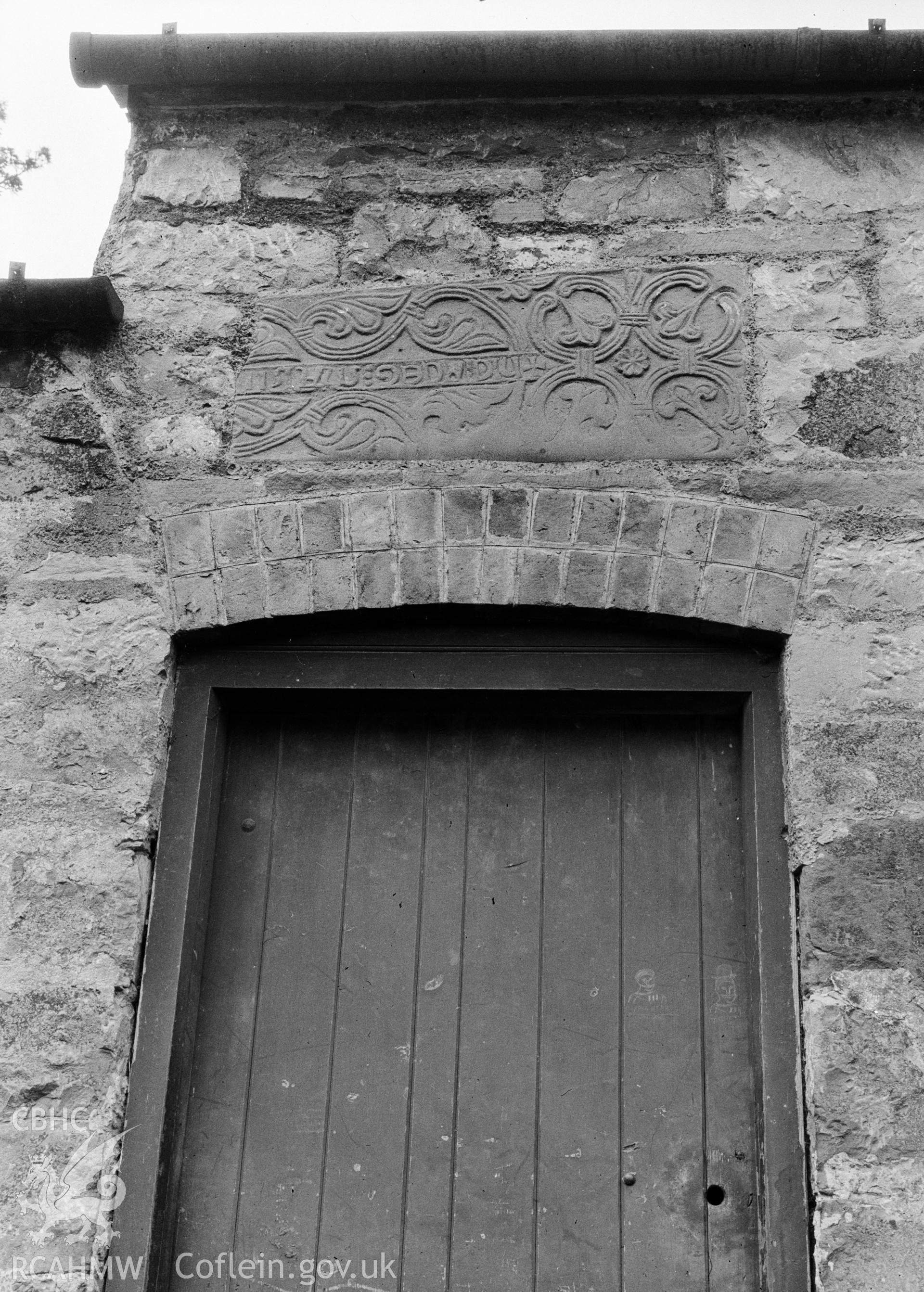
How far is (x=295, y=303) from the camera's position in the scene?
9.61ft

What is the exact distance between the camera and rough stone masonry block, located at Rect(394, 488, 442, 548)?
2711mm

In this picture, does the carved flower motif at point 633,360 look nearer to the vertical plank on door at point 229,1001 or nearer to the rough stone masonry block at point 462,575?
the rough stone masonry block at point 462,575

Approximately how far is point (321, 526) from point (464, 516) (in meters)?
0.32

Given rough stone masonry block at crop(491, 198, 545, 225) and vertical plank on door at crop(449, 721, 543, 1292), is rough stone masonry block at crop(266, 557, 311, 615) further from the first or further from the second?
rough stone masonry block at crop(491, 198, 545, 225)

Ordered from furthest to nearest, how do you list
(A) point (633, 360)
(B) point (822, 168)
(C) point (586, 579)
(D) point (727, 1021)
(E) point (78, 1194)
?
(B) point (822, 168) < (A) point (633, 360) < (C) point (586, 579) < (D) point (727, 1021) < (E) point (78, 1194)

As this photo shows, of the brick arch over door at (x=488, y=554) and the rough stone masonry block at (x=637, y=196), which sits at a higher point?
the rough stone masonry block at (x=637, y=196)

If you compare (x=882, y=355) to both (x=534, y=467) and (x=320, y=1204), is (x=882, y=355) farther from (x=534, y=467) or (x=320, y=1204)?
(x=320, y=1204)

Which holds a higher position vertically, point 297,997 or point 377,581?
point 377,581

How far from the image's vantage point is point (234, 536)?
2.74 meters

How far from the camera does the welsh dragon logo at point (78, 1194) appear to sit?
2.30 meters

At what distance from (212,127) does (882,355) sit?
174cm

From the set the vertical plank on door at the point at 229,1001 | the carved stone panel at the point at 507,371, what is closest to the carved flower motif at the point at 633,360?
the carved stone panel at the point at 507,371

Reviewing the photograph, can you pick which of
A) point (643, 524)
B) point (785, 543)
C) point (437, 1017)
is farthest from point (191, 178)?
point (437, 1017)

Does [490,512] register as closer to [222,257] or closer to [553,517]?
[553,517]
